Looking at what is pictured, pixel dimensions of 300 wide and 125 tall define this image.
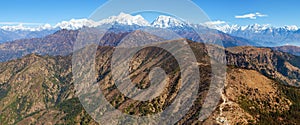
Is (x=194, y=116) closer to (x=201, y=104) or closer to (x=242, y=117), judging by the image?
(x=201, y=104)

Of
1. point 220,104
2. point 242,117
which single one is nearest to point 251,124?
point 242,117

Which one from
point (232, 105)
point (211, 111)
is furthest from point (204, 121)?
point (232, 105)

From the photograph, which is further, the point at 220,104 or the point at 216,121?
the point at 220,104

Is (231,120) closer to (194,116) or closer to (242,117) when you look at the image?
(242,117)

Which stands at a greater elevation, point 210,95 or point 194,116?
point 210,95

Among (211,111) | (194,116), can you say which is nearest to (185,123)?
(194,116)

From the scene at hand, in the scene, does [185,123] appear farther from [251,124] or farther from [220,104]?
[251,124]

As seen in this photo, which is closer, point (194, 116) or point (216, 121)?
point (216, 121)

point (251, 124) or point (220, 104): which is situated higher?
point (220, 104)
